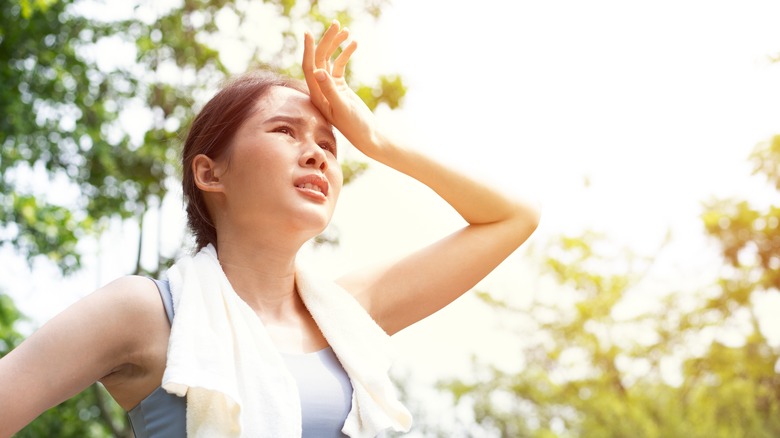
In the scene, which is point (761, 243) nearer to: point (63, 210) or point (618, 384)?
point (618, 384)

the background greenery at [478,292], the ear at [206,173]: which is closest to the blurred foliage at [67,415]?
the background greenery at [478,292]

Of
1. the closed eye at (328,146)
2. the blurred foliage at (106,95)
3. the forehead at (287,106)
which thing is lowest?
the blurred foliage at (106,95)

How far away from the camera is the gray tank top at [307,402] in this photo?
132cm

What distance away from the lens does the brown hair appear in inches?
62.5

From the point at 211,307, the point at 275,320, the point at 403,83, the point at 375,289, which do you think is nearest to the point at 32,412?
the point at 211,307

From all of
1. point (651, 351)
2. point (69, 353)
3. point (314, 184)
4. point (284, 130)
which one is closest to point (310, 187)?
point (314, 184)

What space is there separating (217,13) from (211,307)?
659cm

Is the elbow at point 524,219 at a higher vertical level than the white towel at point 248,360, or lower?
higher

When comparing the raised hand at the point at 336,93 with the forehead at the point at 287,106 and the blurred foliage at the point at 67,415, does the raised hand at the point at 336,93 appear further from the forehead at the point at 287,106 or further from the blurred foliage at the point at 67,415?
the blurred foliage at the point at 67,415

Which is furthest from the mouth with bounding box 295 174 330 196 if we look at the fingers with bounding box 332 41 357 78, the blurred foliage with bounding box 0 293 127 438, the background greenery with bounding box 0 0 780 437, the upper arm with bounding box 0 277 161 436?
the blurred foliage with bounding box 0 293 127 438

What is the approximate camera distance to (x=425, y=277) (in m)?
1.66

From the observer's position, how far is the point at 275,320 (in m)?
1.54

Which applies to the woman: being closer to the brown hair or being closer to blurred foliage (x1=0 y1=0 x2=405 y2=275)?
the brown hair

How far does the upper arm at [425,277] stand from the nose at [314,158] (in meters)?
0.27
